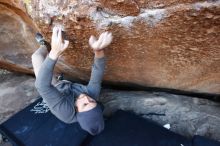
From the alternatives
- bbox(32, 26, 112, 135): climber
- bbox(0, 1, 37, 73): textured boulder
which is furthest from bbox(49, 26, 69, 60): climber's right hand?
bbox(0, 1, 37, 73): textured boulder

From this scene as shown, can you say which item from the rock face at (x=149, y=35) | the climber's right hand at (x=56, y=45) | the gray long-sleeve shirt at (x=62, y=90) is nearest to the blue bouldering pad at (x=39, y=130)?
the gray long-sleeve shirt at (x=62, y=90)

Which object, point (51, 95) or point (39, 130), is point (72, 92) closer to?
point (51, 95)

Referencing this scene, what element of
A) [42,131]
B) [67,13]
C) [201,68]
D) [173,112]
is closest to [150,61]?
[201,68]

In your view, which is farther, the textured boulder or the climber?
the textured boulder

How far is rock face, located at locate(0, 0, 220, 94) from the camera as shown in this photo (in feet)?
6.09

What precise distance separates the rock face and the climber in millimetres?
105

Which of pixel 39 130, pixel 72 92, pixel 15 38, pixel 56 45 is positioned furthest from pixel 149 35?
pixel 15 38

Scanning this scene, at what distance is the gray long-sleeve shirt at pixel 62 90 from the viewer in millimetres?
1973

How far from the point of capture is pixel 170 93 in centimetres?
274

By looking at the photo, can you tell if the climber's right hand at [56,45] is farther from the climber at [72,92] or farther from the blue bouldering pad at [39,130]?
the blue bouldering pad at [39,130]

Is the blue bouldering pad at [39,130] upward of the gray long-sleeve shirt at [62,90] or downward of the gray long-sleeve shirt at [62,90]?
downward

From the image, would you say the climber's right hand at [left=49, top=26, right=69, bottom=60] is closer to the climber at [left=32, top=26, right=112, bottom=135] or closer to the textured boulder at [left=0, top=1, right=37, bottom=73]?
the climber at [left=32, top=26, right=112, bottom=135]

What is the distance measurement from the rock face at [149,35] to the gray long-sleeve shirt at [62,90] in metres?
0.20

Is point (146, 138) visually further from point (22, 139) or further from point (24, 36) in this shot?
point (24, 36)
